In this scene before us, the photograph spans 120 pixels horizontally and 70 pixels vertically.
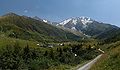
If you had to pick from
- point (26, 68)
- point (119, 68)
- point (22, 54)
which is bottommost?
point (119, 68)

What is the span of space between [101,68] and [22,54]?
173 metres

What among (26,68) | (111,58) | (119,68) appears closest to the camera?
(119,68)

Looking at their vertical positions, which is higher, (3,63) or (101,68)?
(3,63)

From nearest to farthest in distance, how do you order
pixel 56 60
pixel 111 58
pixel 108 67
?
1. pixel 108 67
2. pixel 111 58
3. pixel 56 60

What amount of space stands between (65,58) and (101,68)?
526 ft

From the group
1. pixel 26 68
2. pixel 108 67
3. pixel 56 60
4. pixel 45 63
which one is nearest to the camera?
pixel 108 67

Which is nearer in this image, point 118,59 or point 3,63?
point 118,59

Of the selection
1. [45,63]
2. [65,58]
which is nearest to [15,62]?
[45,63]

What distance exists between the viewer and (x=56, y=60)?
18475 cm

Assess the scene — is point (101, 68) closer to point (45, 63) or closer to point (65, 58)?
point (45, 63)

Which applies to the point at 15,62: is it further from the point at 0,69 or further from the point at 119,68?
the point at 119,68

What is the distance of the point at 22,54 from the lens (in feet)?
650

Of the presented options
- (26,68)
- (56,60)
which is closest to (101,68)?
(26,68)

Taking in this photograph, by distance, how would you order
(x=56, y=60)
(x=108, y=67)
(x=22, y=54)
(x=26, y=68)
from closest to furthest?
(x=108, y=67), (x=26, y=68), (x=56, y=60), (x=22, y=54)
